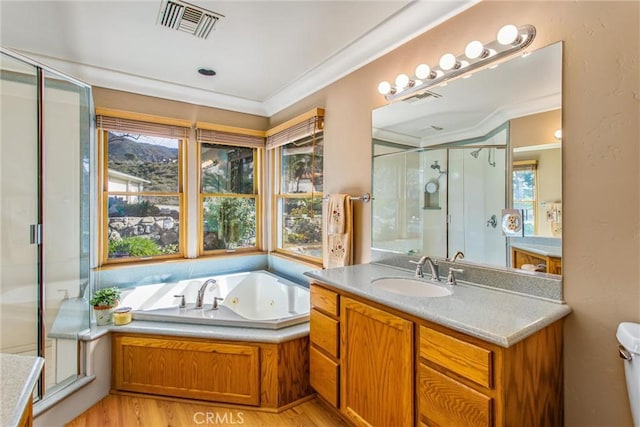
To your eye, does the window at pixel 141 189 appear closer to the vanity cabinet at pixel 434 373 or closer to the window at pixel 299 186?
the window at pixel 299 186

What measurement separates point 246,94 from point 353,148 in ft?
5.05

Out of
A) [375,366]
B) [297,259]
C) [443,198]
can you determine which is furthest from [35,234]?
[443,198]

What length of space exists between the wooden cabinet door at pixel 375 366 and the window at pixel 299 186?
141 cm

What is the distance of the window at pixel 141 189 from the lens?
9.93 feet

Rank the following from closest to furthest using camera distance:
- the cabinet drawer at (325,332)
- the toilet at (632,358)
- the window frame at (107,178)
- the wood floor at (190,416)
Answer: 1. the toilet at (632,358)
2. the cabinet drawer at (325,332)
3. the wood floor at (190,416)
4. the window frame at (107,178)

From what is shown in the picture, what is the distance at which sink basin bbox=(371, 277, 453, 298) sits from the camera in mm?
1809

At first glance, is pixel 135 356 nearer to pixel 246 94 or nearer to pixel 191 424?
pixel 191 424

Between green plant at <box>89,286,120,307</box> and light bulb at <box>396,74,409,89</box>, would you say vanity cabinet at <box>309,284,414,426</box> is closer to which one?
light bulb at <box>396,74,409,89</box>

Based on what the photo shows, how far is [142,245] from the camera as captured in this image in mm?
3199

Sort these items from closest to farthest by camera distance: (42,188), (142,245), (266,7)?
1. (266,7)
2. (42,188)
3. (142,245)

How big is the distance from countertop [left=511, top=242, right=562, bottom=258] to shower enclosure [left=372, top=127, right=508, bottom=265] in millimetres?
79

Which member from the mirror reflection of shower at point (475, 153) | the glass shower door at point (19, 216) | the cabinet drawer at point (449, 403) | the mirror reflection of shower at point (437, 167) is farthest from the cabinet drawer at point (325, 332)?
the glass shower door at point (19, 216)

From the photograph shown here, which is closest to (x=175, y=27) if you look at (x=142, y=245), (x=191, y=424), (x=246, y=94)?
(x=246, y=94)

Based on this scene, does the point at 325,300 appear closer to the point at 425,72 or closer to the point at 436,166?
the point at 436,166
